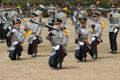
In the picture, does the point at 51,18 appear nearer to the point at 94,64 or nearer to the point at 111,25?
the point at 111,25

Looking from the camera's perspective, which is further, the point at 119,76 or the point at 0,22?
the point at 0,22

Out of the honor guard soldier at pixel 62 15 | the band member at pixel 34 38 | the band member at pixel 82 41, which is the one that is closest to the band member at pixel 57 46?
the band member at pixel 82 41

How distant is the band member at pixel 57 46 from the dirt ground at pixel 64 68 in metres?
0.31

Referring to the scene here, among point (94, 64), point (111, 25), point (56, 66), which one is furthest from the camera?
point (111, 25)

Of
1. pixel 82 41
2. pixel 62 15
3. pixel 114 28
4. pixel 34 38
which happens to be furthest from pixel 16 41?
pixel 62 15

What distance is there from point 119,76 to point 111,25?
24.8ft

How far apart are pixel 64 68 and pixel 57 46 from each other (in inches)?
35.0

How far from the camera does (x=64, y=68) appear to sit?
20.8 metres

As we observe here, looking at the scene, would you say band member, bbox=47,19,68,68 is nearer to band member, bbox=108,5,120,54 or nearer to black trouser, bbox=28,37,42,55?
black trouser, bbox=28,37,42,55

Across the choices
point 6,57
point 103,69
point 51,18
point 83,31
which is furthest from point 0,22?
point 103,69

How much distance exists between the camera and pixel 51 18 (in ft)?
102

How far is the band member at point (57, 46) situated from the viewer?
800 inches

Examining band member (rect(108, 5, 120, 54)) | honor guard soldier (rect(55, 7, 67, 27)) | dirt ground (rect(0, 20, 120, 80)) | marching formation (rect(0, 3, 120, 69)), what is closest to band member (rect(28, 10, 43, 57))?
marching formation (rect(0, 3, 120, 69))

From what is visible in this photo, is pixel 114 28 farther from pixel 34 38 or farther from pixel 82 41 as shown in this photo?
pixel 34 38
